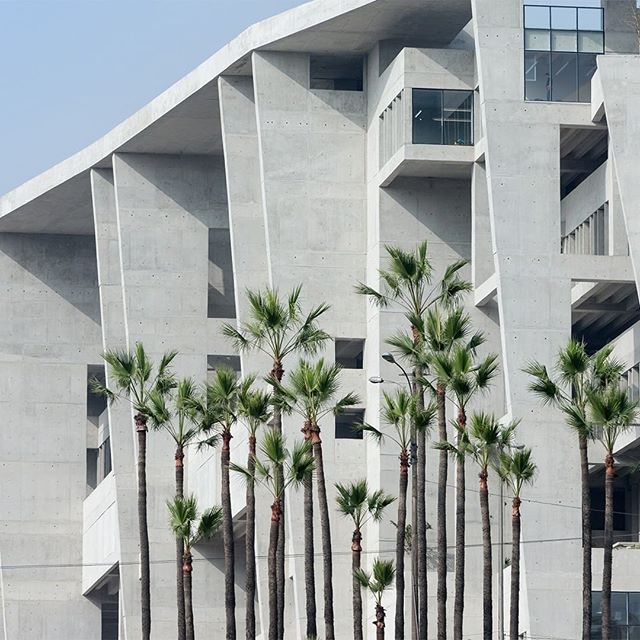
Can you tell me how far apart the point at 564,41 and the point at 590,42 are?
2.92ft

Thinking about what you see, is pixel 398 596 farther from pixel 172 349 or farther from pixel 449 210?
pixel 172 349

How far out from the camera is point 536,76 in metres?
68.8

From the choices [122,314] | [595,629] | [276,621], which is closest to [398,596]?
[276,621]

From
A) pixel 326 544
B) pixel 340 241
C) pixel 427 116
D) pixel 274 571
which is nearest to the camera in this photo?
pixel 274 571

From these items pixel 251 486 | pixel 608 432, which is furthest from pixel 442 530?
pixel 608 432

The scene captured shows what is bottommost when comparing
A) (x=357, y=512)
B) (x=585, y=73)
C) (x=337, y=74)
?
(x=357, y=512)

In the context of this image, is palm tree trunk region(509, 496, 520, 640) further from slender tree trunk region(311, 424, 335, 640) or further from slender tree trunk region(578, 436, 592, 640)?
slender tree trunk region(311, 424, 335, 640)

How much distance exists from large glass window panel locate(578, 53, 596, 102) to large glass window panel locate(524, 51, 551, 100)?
3.46 ft

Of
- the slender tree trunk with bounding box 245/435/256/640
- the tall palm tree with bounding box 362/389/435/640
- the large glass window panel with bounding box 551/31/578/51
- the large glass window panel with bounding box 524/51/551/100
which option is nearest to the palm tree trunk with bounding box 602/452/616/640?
the tall palm tree with bounding box 362/389/435/640

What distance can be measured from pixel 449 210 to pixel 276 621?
2186 centimetres

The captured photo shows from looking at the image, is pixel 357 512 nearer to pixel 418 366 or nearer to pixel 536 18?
pixel 418 366

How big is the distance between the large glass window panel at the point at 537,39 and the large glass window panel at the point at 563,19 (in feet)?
1.55

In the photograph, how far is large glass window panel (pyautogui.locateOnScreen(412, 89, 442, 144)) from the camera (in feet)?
236

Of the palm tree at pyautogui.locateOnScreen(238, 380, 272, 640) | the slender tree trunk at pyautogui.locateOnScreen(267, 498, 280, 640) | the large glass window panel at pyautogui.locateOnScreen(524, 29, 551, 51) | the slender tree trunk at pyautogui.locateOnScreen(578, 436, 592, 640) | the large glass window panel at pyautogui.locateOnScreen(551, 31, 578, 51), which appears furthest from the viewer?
the large glass window panel at pyautogui.locateOnScreen(551, 31, 578, 51)
